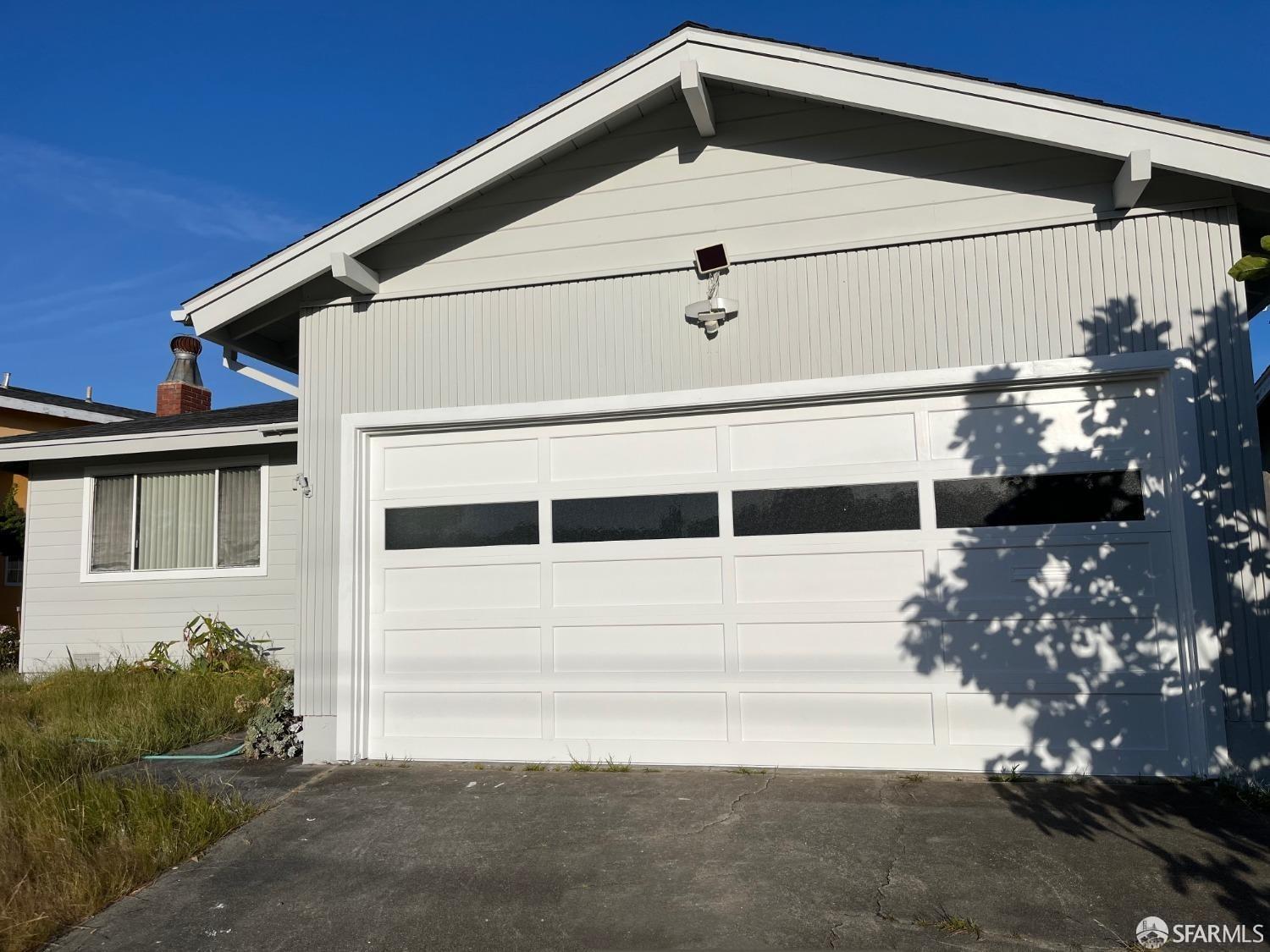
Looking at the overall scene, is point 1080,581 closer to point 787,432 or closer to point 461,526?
point 787,432

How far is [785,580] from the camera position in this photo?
Result: 18.8 feet

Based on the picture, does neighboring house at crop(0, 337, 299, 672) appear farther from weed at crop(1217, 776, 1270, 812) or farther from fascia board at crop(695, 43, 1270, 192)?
weed at crop(1217, 776, 1270, 812)

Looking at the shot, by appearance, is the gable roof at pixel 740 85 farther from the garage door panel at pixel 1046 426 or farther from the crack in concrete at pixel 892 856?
the crack in concrete at pixel 892 856

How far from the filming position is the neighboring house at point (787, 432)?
204 inches

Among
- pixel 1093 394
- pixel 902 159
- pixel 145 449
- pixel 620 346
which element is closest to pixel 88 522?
pixel 145 449

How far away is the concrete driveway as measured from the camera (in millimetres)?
3545

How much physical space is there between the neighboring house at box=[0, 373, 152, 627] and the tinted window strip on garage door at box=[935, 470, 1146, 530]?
44.1ft

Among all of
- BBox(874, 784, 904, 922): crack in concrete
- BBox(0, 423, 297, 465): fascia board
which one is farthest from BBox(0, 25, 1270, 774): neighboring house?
BBox(0, 423, 297, 465): fascia board

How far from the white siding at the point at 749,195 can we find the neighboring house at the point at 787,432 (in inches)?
0.9

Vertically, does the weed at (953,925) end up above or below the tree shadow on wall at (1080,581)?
below

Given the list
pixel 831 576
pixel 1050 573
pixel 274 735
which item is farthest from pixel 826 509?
pixel 274 735

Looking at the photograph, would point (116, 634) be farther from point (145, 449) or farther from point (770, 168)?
point (770, 168)

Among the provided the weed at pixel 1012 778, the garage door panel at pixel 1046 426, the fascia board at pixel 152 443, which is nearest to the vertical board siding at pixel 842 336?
the garage door panel at pixel 1046 426

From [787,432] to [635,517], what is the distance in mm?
1185
